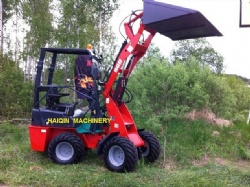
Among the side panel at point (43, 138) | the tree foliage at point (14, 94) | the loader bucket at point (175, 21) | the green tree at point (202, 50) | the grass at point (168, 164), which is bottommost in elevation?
the grass at point (168, 164)

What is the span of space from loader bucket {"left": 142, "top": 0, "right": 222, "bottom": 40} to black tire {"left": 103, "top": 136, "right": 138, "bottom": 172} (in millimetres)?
1894

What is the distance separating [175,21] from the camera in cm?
543

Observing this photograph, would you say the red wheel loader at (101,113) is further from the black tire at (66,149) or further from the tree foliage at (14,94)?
the tree foliage at (14,94)

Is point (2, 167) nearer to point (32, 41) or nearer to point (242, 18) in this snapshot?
point (242, 18)

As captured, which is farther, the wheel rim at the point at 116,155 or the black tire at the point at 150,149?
the black tire at the point at 150,149

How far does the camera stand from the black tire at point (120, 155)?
5508 millimetres

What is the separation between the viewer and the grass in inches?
198

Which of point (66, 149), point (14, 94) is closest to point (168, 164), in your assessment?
point (66, 149)

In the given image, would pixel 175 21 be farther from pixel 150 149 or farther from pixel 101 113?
pixel 150 149

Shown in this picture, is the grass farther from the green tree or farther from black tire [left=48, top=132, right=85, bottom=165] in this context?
the green tree

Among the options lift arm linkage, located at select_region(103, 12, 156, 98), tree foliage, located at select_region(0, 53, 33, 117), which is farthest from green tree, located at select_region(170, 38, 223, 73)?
lift arm linkage, located at select_region(103, 12, 156, 98)

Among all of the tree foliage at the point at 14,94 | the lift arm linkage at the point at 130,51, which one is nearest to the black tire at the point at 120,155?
the lift arm linkage at the point at 130,51

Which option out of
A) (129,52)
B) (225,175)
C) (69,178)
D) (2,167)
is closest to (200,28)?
(129,52)

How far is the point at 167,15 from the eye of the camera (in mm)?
5312
